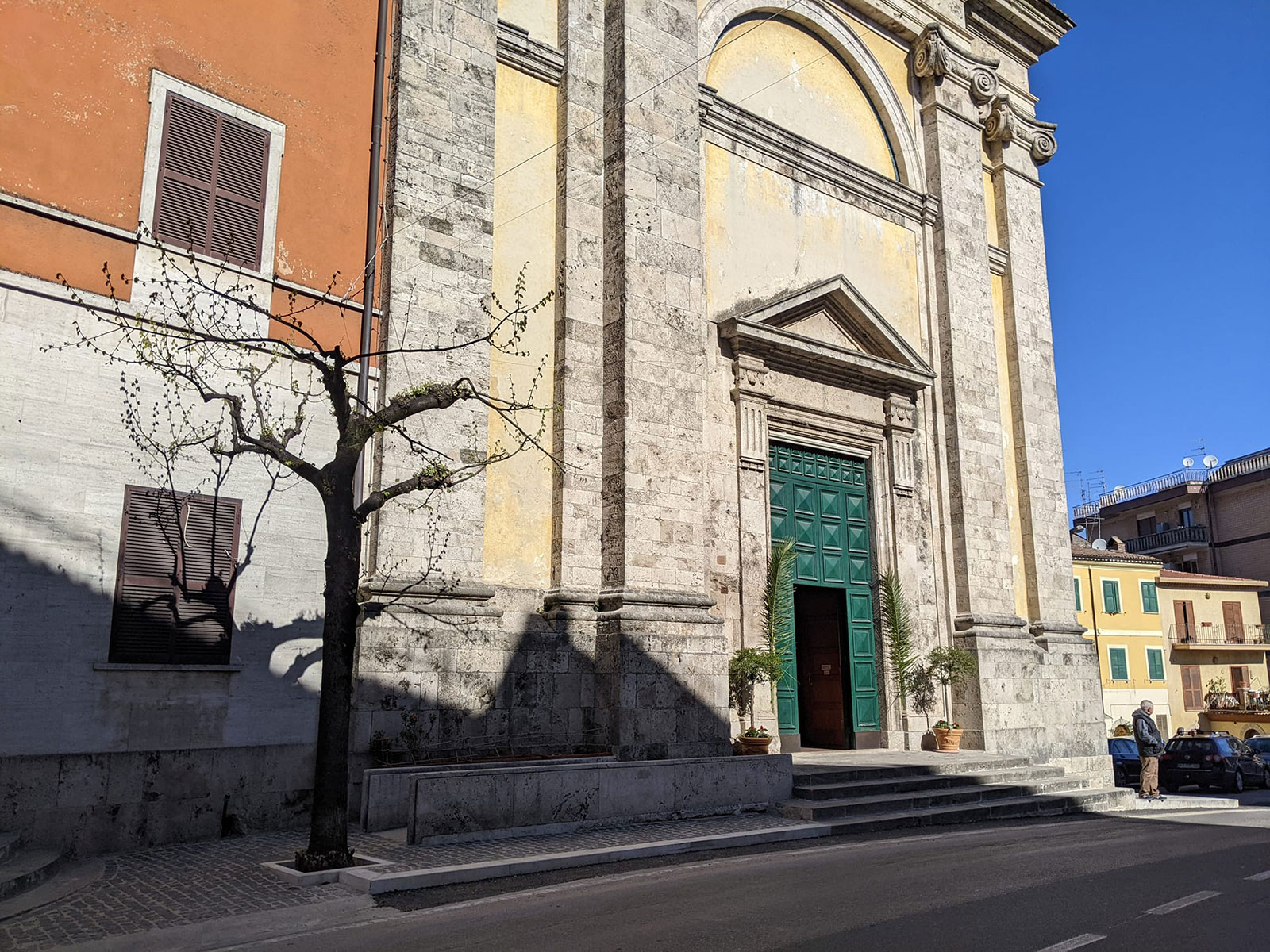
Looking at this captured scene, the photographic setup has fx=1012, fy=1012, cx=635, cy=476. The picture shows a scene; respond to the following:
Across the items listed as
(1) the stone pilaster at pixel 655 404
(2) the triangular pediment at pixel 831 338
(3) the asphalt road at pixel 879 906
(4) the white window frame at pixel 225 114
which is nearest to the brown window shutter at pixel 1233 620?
(2) the triangular pediment at pixel 831 338

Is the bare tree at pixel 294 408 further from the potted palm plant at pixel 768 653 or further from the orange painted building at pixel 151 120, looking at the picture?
the potted palm plant at pixel 768 653

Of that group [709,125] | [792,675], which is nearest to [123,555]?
[792,675]

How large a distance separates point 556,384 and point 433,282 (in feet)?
6.46

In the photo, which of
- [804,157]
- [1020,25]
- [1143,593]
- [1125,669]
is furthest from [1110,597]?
[804,157]

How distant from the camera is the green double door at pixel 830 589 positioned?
14.6m

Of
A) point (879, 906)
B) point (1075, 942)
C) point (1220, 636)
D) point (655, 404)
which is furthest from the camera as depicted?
point (1220, 636)

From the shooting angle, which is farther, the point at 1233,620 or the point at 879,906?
the point at 1233,620

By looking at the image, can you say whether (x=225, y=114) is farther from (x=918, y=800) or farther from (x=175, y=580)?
(x=918, y=800)

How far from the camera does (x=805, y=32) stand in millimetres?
16766

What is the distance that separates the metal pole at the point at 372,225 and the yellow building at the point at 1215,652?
35.7m

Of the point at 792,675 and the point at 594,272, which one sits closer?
the point at 594,272

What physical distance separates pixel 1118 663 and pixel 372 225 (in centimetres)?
3358

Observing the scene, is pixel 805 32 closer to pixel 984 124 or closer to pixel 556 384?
pixel 984 124

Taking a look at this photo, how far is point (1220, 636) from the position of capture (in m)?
39.1
